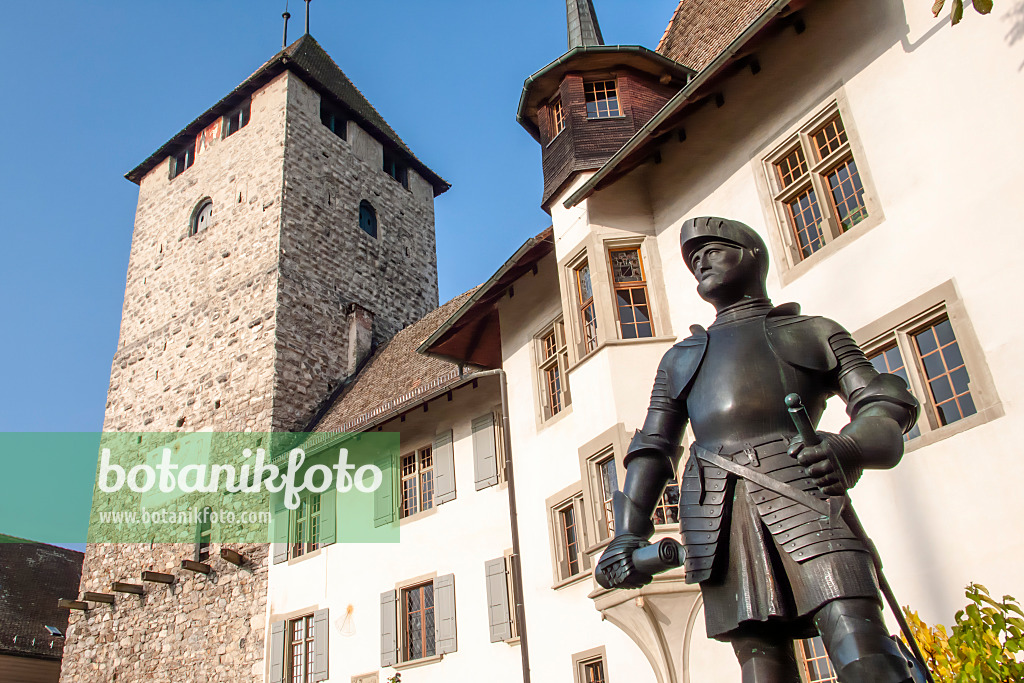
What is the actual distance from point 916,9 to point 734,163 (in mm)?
2673

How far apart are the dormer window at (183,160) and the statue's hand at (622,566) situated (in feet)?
97.1

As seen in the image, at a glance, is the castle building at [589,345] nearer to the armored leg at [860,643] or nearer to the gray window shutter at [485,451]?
the gray window shutter at [485,451]

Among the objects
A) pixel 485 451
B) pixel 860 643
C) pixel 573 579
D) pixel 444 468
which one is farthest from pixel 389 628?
pixel 860 643

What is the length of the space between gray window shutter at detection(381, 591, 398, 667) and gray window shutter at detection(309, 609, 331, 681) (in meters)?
1.73

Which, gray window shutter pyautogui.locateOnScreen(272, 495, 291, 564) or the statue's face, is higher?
gray window shutter pyautogui.locateOnScreen(272, 495, 291, 564)

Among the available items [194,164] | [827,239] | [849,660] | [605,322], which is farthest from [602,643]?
[194,164]

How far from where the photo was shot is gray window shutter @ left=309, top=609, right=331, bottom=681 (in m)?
17.3

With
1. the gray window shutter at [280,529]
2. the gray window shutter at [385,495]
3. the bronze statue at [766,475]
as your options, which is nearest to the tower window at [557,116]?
the gray window shutter at [385,495]

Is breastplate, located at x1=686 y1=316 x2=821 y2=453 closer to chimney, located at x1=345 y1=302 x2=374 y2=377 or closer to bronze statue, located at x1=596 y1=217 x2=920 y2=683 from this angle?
bronze statue, located at x1=596 y1=217 x2=920 y2=683

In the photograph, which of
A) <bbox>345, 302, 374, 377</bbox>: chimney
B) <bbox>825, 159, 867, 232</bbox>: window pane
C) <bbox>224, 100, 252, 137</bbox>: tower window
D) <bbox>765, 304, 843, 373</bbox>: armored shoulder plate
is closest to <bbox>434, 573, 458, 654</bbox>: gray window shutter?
<bbox>825, 159, 867, 232</bbox>: window pane

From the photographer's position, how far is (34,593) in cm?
3055

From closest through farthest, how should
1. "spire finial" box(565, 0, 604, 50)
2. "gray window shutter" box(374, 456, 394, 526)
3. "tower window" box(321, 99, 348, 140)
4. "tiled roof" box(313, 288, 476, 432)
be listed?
"spire finial" box(565, 0, 604, 50) < "gray window shutter" box(374, 456, 394, 526) < "tiled roof" box(313, 288, 476, 432) < "tower window" box(321, 99, 348, 140)

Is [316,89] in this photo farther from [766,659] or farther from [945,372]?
[766,659]

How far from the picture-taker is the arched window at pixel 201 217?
28134 mm
